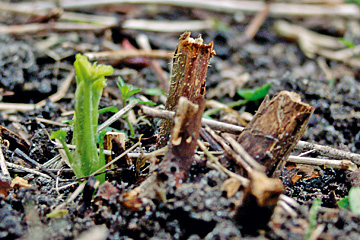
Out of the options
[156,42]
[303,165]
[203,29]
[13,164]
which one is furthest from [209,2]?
[13,164]

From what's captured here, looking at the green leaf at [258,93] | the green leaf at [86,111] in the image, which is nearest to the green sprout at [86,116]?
the green leaf at [86,111]

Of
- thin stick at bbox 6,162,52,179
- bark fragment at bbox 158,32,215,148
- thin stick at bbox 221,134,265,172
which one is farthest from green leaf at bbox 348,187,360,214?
thin stick at bbox 6,162,52,179

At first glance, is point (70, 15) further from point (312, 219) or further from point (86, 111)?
point (312, 219)

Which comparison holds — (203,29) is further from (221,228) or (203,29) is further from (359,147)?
(221,228)

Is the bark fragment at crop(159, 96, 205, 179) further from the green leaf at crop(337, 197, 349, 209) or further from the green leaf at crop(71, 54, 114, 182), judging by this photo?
the green leaf at crop(337, 197, 349, 209)

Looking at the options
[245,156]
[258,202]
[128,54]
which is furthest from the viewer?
[128,54]

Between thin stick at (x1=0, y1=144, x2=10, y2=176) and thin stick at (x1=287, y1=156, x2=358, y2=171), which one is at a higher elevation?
thin stick at (x1=287, y1=156, x2=358, y2=171)

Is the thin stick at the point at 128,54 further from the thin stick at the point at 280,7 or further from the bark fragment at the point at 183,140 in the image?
the bark fragment at the point at 183,140

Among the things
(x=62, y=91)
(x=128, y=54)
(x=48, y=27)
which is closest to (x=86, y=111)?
(x=62, y=91)
